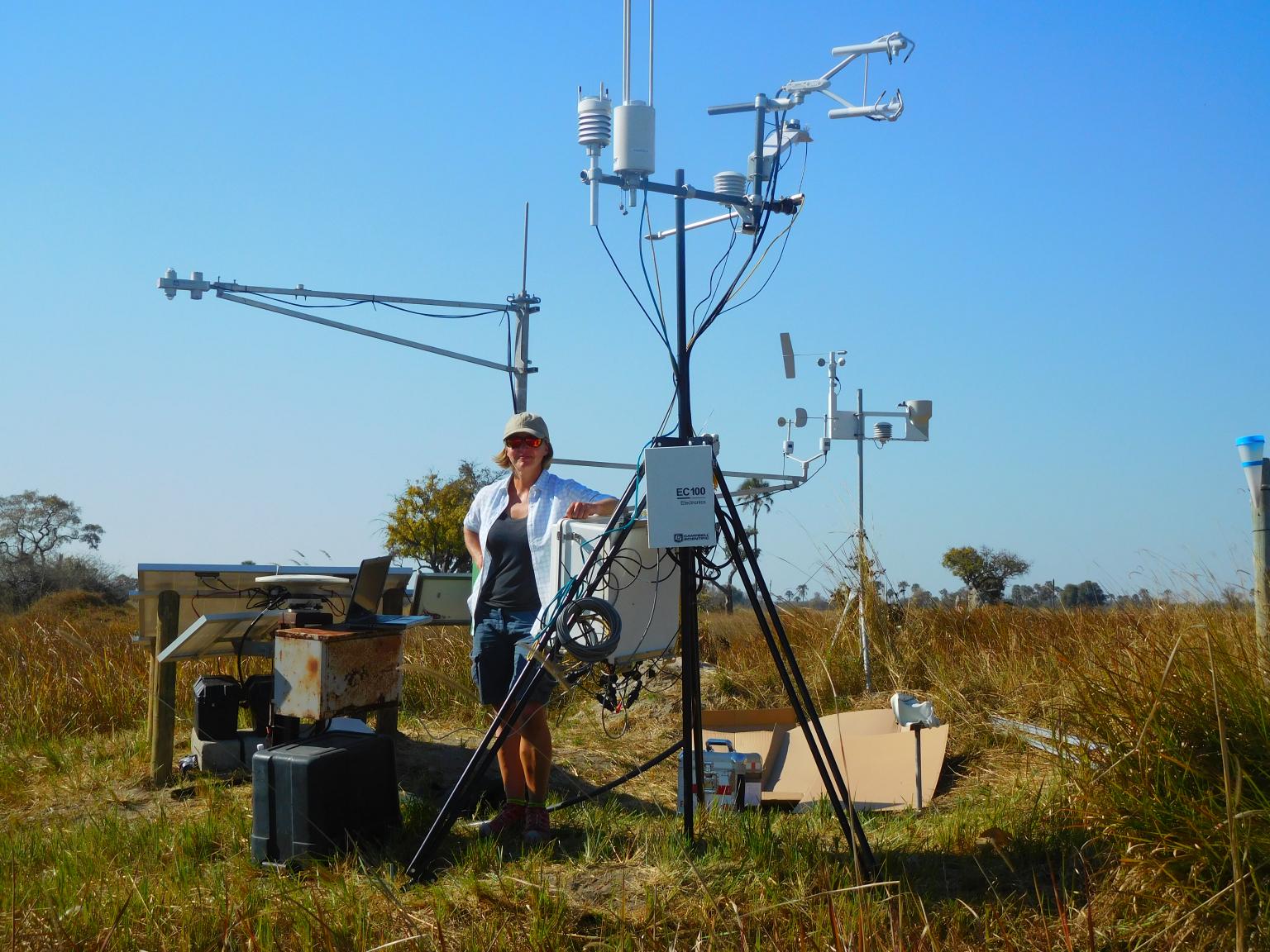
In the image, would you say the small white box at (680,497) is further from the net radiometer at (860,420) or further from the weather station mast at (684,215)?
the net radiometer at (860,420)

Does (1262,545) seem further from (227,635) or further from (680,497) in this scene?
(227,635)

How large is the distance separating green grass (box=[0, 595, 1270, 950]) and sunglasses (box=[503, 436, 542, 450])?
5.26ft

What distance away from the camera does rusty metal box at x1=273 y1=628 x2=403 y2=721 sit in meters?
5.55

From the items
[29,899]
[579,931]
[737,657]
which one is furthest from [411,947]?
[737,657]

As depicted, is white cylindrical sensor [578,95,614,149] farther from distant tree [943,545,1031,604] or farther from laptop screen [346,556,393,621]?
distant tree [943,545,1031,604]

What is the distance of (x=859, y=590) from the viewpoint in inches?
406

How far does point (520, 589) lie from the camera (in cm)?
562

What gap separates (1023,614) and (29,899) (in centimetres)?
902

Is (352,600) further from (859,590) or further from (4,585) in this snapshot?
(4,585)

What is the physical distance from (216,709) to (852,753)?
3758mm

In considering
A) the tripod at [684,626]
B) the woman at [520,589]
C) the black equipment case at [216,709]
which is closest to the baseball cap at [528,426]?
the woman at [520,589]

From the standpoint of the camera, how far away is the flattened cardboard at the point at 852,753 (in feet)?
22.5

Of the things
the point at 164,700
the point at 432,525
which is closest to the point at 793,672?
the point at 164,700

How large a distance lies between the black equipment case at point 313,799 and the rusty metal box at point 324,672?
0.20m
